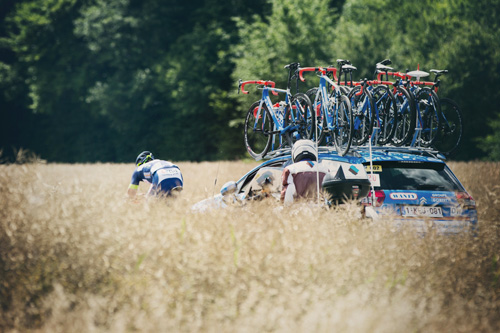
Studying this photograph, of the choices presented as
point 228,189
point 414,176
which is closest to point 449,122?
point 414,176

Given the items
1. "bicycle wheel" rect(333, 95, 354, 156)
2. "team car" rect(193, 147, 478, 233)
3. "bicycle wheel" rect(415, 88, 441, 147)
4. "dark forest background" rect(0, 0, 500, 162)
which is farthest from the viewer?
"dark forest background" rect(0, 0, 500, 162)

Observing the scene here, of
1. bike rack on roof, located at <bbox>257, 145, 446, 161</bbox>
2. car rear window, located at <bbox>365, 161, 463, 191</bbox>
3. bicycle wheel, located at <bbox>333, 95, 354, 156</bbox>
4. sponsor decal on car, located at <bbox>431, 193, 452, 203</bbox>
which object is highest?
Answer: bicycle wheel, located at <bbox>333, 95, 354, 156</bbox>

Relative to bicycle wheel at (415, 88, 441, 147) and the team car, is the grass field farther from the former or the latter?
bicycle wheel at (415, 88, 441, 147)

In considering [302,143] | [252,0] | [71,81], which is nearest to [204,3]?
[252,0]

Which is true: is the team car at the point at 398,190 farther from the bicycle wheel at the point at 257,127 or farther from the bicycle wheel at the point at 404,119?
the bicycle wheel at the point at 257,127

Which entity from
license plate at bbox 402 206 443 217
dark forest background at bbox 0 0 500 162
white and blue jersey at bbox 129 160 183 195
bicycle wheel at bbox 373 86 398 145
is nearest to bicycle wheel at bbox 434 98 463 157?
bicycle wheel at bbox 373 86 398 145

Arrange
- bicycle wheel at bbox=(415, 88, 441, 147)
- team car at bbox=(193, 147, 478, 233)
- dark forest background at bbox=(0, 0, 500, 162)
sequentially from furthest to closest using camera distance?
1. dark forest background at bbox=(0, 0, 500, 162)
2. bicycle wheel at bbox=(415, 88, 441, 147)
3. team car at bbox=(193, 147, 478, 233)

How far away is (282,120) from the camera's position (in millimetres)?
10227

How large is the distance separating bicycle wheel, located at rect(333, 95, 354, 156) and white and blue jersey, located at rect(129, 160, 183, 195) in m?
2.30

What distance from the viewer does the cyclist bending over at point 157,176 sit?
8.96 m

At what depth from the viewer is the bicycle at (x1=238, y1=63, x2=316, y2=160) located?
950 centimetres

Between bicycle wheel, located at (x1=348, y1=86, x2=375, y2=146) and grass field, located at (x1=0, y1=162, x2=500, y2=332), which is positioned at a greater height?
bicycle wheel, located at (x1=348, y1=86, x2=375, y2=146)

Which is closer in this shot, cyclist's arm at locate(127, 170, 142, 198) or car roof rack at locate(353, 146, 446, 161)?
car roof rack at locate(353, 146, 446, 161)

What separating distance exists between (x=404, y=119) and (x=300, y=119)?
1.55 meters
